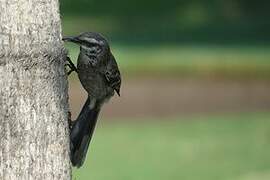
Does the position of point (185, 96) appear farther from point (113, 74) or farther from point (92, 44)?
point (92, 44)

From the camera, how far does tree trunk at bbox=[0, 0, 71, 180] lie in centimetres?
468

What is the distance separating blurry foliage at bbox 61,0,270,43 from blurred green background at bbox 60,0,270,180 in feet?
0.17

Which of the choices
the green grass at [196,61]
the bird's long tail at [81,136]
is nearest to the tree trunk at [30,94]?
the bird's long tail at [81,136]

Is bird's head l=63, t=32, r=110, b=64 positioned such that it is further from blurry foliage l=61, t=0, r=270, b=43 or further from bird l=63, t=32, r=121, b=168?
blurry foliage l=61, t=0, r=270, b=43

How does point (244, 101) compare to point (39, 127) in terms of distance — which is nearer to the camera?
point (39, 127)

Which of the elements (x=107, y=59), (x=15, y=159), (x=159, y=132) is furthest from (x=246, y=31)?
(x=15, y=159)

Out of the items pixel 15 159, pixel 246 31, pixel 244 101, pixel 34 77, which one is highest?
pixel 34 77

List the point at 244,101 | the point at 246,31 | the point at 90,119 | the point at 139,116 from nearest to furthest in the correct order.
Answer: the point at 90,119 < the point at 139,116 < the point at 244,101 < the point at 246,31

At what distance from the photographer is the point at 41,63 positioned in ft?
15.8

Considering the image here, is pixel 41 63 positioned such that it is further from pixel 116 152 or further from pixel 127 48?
pixel 127 48

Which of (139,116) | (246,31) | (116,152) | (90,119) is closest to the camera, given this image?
(90,119)

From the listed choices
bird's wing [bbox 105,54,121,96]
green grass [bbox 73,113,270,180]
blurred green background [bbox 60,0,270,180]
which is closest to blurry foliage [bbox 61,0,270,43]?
blurred green background [bbox 60,0,270,180]

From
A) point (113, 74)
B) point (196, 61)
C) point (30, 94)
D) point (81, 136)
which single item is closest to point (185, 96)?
point (196, 61)

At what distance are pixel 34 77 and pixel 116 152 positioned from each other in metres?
11.8
